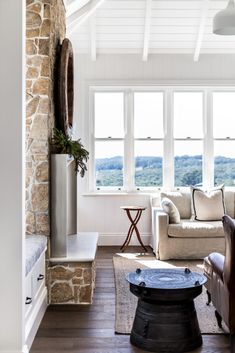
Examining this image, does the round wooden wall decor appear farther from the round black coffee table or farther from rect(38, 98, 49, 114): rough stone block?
the round black coffee table

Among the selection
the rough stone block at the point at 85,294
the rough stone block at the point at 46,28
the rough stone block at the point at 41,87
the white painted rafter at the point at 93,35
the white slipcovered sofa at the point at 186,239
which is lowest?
the rough stone block at the point at 85,294

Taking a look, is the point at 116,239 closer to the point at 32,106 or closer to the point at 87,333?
the point at 32,106

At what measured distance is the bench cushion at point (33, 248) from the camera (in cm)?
349

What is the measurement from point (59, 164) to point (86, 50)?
147 inches

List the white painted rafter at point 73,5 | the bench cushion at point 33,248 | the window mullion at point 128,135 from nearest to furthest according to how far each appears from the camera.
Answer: the bench cushion at point 33,248 < the white painted rafter at point 73,5 < the window mullion at point 128,135

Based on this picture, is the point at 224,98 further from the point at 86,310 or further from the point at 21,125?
the point at 21,125

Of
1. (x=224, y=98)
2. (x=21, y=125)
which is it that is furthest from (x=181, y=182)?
(x=21, y=125)

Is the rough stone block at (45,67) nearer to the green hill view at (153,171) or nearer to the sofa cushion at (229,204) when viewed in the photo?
the green hill view at (153,171)

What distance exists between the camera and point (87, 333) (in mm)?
3791

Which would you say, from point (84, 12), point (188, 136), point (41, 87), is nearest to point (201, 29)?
point (188, 136)

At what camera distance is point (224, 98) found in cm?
796

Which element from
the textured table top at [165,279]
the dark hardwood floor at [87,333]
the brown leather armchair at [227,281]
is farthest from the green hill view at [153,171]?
the brown leather armchair at [227,281]

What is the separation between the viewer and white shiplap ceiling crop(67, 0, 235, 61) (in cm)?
673

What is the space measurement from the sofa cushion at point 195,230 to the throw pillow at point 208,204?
369 millimetres
